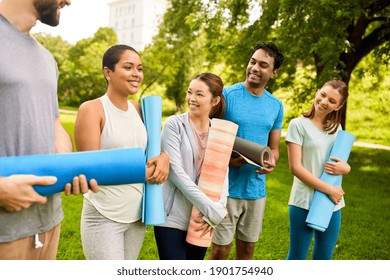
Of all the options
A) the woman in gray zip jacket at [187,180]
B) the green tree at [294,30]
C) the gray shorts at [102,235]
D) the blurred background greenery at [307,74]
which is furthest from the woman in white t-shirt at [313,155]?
the green tree at [294,30]

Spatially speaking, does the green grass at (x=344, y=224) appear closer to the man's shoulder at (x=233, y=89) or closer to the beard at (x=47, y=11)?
the man's shoulder at (x=233, y=89)

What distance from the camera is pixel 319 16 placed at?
714cm

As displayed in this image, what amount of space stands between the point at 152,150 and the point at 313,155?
125 cm

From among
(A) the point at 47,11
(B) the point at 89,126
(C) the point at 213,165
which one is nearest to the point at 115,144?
(B) the point at 89,126

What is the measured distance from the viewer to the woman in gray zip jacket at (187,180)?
2221mm

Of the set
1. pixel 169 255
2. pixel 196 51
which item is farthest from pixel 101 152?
pixel 196 51

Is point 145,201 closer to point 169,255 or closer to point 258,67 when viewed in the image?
point 169,255

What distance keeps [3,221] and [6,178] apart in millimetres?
280

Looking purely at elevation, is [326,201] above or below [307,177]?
below

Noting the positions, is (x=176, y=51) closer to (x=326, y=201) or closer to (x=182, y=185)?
(x=326, y=201)

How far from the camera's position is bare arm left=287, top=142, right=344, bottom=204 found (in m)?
2.69

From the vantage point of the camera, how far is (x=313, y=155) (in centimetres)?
279

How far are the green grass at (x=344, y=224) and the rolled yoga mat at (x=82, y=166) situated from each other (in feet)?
9.70

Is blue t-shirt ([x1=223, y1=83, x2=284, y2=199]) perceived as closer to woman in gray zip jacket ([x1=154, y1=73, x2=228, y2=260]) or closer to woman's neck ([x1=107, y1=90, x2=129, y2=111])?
woman in gray zip jacket ([x1=154, y1=73, x2=228, y2=260])
